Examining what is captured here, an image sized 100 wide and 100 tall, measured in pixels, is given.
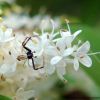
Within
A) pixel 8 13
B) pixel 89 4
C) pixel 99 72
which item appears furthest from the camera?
pixel 89 4

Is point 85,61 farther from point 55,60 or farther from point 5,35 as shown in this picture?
point 5,35

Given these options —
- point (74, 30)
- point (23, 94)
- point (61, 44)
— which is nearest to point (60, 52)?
point (61, 44)

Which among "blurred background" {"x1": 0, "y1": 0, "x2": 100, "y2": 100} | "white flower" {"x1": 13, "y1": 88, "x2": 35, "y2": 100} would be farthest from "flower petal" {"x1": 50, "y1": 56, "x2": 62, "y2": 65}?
"blurred background" {"x1": 0, "y1": 0, "x2": 100, "y2": 100}

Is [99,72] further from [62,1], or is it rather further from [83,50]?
[62,1]

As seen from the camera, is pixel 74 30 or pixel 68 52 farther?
pixel 74 30

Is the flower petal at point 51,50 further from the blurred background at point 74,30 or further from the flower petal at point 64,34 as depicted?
the blurred background at point 74,30

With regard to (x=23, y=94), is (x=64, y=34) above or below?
above

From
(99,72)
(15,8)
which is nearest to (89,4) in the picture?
(15,8)

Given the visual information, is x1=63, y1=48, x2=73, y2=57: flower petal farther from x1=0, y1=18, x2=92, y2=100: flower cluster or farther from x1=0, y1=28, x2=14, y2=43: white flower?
x1=0, y1=28, x2=14, y2=43: white flower
